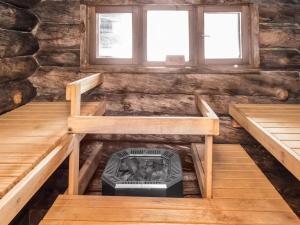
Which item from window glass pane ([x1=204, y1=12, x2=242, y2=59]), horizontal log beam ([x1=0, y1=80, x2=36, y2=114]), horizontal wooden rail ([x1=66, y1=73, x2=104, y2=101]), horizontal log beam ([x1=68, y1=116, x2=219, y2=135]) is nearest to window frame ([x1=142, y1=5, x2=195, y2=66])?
window glass pane ([x1=204, y1=12, x2=242, y2=59])

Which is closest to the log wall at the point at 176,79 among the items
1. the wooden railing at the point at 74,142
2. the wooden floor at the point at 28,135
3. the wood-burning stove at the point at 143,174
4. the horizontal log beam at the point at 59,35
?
the horizontal log beam at the point at 59,35

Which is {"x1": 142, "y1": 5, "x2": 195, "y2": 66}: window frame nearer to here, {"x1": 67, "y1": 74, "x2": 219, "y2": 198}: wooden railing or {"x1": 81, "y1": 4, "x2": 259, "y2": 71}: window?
{"x1": 81, "y1": 4, "x2": 259, "y2": 71}: window

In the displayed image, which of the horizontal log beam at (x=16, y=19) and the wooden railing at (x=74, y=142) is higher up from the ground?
the horizontal log beam at (x=16, y=19)

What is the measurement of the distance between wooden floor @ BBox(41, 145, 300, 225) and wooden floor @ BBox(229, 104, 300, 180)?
0.32 m

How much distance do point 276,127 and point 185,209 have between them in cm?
106

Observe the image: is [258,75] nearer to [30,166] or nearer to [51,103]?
[51,103]

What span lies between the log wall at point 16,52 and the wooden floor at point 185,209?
146 centimetres

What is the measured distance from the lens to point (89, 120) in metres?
2.16

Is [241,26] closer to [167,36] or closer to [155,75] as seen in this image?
[167,36]

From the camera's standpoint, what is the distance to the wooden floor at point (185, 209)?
1.85m

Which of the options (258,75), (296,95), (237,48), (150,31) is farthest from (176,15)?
(296,95)

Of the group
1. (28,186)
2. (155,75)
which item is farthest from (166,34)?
(28,186)

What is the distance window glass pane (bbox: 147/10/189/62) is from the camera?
361 centimetres

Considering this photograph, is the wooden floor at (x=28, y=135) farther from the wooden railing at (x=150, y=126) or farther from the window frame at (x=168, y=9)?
the window frame at (x=168, y=9)
